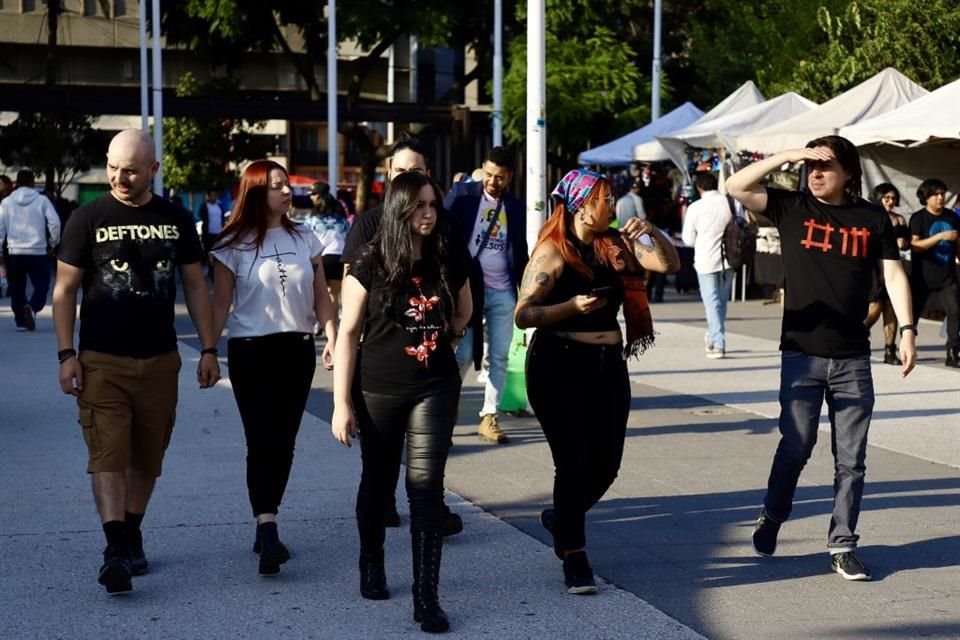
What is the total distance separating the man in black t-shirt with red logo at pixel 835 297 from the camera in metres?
6.34

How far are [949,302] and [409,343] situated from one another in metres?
9.52

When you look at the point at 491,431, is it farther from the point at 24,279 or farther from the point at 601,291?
the point at 24,279

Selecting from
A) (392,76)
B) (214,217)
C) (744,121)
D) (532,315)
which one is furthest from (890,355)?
(392,76)

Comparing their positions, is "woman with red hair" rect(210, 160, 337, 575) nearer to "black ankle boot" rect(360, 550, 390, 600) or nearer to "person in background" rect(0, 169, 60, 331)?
"black ankle boot" rect(360, 550, 390, 600)

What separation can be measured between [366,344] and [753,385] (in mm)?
7305

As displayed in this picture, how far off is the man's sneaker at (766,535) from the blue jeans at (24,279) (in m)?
12.1

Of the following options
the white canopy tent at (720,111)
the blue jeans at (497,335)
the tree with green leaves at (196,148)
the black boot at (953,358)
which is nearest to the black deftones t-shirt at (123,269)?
the blue jeans at (497,335)

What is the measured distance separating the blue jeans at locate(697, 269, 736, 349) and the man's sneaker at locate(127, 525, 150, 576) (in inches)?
345

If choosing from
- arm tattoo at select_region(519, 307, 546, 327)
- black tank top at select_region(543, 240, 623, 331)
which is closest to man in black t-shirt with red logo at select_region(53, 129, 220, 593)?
arm tattoo at select_region(519, 307, 546, 327)

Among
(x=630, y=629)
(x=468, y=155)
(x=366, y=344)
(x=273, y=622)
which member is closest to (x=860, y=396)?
(x=630, y=629)

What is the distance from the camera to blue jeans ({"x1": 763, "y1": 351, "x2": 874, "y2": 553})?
636 cm

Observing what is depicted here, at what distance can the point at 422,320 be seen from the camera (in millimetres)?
5699

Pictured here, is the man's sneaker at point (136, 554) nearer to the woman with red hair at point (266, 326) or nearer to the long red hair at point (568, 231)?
the woman with red hair at point (266, 326)

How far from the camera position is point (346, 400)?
18.8 feet
